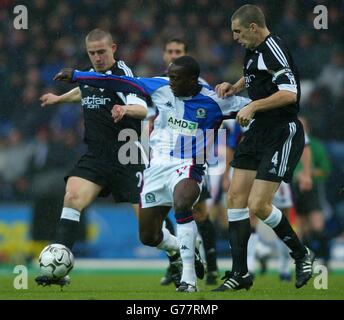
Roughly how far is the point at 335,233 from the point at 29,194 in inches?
183

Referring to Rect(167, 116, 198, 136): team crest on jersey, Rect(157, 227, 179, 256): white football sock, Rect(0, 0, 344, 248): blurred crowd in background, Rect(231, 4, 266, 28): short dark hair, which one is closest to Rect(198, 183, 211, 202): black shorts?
Rect(157, 227, 179, 256): white football sock

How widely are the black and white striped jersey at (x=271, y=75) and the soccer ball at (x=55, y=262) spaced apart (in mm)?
2014

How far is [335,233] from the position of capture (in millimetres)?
14594

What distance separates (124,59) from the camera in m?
16.8

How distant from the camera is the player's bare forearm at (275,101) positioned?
7773 millimetres

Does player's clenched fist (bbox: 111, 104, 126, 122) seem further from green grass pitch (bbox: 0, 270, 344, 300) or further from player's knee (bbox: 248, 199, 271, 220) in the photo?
green grass pitch (bbox: 0, 270, 344, 300)

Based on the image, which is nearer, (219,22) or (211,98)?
(211,98)

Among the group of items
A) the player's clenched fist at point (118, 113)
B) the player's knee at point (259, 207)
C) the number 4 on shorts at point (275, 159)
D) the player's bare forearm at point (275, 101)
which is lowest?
the player's knee at point (259, 207)

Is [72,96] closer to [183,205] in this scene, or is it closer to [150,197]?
[150,197]

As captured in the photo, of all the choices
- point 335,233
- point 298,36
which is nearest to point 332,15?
point 298,36

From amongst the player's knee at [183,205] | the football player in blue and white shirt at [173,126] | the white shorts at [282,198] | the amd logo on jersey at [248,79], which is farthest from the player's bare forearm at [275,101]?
the white shorts at [282,198]

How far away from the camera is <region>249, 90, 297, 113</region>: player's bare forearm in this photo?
777 centimetres

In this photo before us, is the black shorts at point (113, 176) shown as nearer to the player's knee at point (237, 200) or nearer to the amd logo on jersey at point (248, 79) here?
the player's knee at point (237, 200)

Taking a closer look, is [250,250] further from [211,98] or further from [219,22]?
[219,22]
